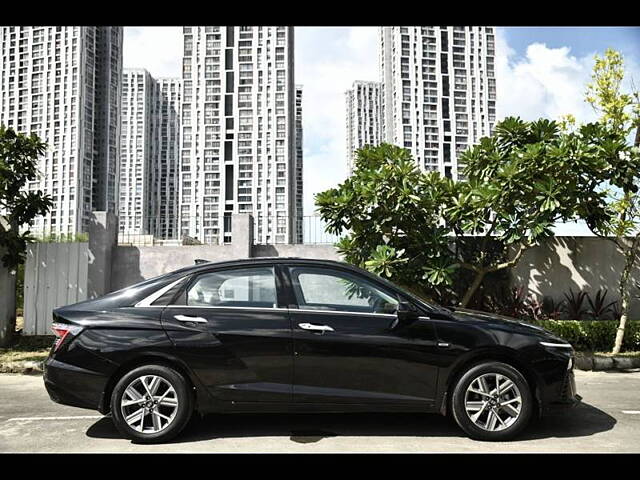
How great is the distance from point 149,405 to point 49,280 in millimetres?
7124

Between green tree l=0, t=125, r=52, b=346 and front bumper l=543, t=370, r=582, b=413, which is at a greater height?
green tree l=0, t=125, r=52, b=346

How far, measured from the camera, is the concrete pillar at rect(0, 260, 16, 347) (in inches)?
374

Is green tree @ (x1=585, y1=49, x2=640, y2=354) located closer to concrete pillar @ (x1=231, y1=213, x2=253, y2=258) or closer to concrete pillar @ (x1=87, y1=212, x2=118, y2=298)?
concrete pillar @ (x1=231, y1=213, x2=253, y2=258)

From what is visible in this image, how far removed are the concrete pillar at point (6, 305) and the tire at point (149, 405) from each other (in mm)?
6761

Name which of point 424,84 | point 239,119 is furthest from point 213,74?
point 424,84

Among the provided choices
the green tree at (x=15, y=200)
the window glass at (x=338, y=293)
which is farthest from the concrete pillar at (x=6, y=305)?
the window glass at (x=338, y=293)

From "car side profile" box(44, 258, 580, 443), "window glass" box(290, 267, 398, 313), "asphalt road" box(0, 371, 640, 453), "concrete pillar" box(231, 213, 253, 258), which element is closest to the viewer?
"asphalt road" box(0, 371, 640, 453)

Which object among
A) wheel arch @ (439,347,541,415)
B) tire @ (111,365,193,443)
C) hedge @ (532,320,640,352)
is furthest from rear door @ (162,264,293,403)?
hedge @ (532,320,640,352)

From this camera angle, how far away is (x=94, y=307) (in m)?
4.39

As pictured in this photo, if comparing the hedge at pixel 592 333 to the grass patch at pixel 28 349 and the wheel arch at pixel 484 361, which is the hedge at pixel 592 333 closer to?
the wheel arch at pixel 484 361

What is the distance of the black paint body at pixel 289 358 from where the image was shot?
4188 mm

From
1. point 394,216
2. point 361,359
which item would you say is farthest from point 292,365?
point 394,216

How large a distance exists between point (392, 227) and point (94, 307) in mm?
5784

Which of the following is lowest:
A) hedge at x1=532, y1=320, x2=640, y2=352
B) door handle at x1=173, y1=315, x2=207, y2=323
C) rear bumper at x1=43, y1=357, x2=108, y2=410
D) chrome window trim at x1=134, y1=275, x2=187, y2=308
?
hedge at x1=532, y1=320, x2=640, y2=352
